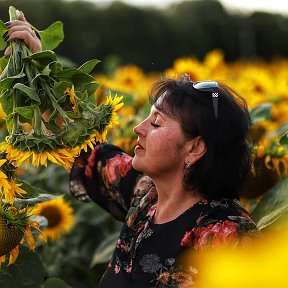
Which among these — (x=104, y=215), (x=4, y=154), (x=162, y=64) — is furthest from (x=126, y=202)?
(x=162, y=64)

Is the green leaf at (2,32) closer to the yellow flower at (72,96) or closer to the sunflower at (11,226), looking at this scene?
the yellow flower at (72,96)

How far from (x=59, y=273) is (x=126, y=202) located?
721mm

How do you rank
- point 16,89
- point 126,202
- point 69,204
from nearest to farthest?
1. point 16,89
2. point 126,202
3. point 69,204

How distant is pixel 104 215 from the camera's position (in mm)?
2508

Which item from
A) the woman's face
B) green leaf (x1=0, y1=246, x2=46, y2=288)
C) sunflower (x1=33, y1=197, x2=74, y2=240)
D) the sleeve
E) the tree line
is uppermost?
the woman's face

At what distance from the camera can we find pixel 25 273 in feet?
5.06

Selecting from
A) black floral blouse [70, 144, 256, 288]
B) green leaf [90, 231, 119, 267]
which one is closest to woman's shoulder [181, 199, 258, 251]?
black floral blouse [70, 144, 256, 288]

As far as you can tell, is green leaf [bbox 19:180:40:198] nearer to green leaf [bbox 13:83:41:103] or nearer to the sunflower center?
green leaf [bbox 13:83:41:103]

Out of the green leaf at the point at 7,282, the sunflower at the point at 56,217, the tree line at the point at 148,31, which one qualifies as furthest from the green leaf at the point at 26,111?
the tree line at the point at 148,31

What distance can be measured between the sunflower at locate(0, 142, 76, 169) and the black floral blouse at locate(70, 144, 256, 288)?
24cm

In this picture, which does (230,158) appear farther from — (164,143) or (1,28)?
(1,28)

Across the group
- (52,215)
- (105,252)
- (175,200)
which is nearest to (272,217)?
(175,200)

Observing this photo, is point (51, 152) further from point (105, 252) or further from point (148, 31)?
point (148, 31)

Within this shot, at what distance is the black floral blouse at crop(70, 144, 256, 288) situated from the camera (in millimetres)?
1294
